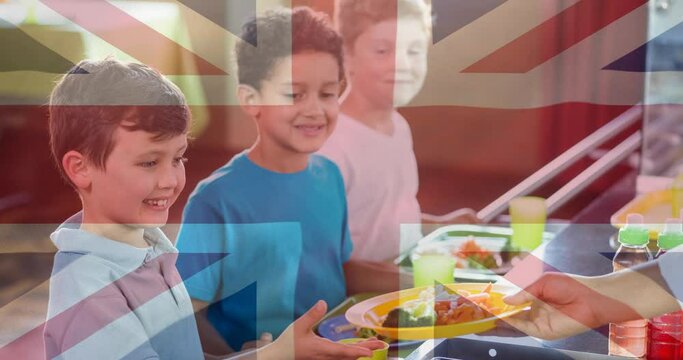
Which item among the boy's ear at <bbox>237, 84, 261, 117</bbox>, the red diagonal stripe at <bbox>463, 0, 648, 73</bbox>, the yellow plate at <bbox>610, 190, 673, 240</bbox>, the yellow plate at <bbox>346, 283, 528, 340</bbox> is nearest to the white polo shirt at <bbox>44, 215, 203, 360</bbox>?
the yellow plate at <bbox>346, 283, 528, 340</bbox>

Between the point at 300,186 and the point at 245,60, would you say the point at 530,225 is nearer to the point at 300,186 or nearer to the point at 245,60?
the point at 300,186

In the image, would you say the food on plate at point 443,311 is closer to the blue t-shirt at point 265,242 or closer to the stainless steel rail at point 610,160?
the blue t-shirt at point 265,242

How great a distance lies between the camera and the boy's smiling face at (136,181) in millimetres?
993

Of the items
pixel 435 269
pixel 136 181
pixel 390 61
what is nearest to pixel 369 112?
pixel 390 61

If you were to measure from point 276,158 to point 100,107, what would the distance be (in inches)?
19.6

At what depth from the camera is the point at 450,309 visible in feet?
3.76

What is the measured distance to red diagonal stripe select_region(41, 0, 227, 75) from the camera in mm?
1166

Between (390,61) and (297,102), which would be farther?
(390,61)

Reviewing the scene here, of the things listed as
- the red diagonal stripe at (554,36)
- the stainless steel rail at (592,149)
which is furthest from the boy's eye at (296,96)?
the stainless steel rail at (592,149)

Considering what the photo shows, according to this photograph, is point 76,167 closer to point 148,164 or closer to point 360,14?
point 148,164

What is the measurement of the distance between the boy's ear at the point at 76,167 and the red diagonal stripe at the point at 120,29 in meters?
0.24

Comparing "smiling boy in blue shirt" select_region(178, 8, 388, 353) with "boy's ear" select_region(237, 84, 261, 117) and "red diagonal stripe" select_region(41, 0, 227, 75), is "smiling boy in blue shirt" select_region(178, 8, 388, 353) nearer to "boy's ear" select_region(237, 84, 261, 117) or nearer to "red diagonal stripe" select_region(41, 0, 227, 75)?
"boy's ear" select_region(237, 84, 261, 117)

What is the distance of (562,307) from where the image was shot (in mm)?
1150

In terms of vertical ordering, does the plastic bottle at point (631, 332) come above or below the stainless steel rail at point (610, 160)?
below
